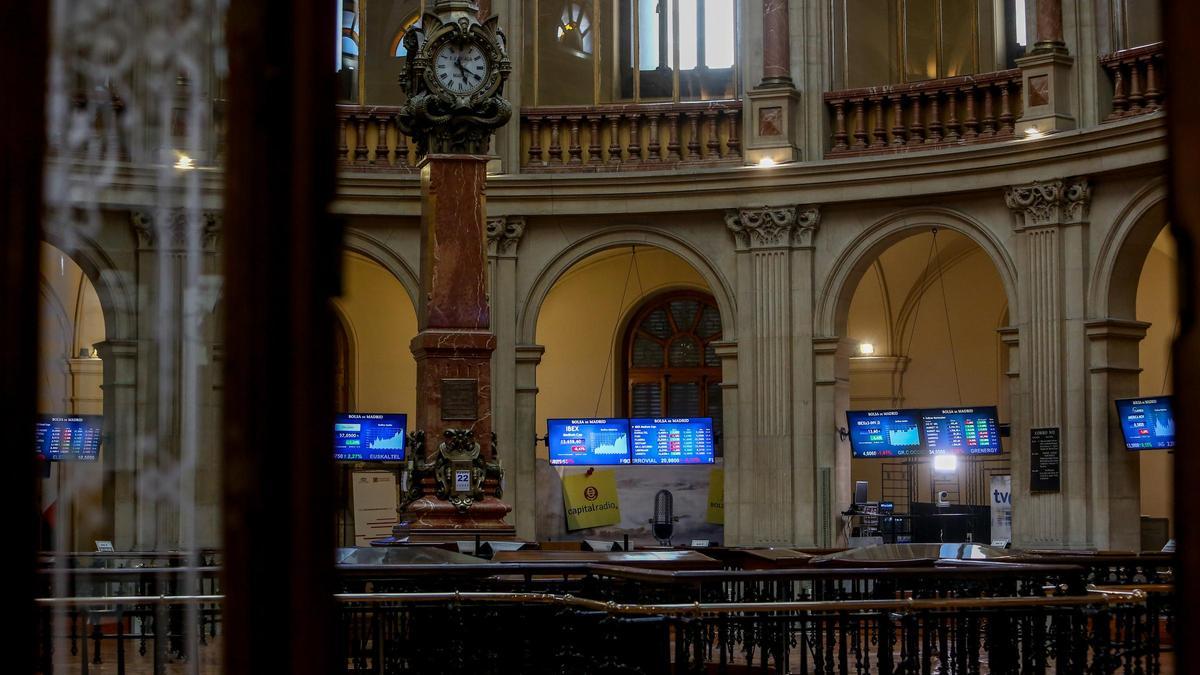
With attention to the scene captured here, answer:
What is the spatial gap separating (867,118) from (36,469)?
17987mm

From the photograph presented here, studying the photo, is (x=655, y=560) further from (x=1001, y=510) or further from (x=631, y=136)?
(x=631, y=136)

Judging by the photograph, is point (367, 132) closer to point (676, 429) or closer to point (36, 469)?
point (676, 429)

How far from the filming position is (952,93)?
1909cm

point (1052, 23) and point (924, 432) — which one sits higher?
point (1052, 23)

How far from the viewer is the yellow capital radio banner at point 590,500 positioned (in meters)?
21.1

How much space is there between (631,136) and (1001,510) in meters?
6.66

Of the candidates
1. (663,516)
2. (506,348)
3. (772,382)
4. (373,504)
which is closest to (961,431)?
(772,382)

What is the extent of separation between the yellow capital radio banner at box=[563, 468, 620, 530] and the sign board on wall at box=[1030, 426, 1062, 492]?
605 cm

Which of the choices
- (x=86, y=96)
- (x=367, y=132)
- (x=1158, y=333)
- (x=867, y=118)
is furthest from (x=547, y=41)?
(x=86, y=96)

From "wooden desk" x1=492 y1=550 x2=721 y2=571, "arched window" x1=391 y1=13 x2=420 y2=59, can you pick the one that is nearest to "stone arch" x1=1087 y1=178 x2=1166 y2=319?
"wooden desk" x1=492 y1=550 x2=721 y2=571

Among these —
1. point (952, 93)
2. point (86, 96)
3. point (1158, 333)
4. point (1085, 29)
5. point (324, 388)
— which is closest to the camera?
point (324, 388)

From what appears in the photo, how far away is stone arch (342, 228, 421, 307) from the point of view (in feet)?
66.5

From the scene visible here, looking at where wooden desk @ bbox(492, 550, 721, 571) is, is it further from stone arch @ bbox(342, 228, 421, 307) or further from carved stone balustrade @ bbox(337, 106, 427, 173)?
carved stone balustrade @ bbox(337, 106, 427, 173)

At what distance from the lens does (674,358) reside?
79.5 feet
